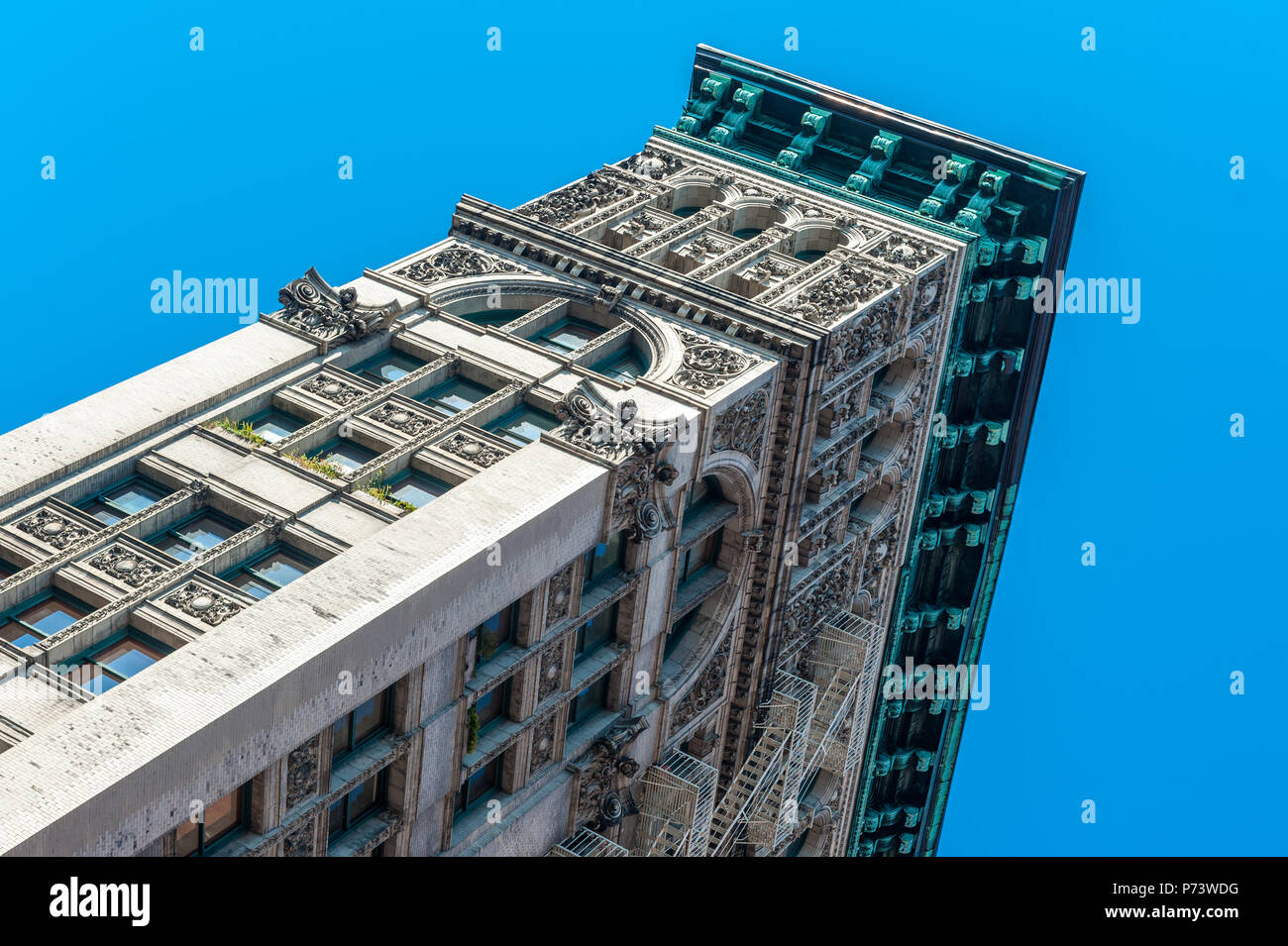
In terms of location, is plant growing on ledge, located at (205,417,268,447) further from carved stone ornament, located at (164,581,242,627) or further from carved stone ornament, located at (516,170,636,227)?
carved stone ornament, located at (516,170,636,227)

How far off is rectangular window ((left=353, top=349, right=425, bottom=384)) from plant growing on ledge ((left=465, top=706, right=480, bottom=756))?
42.2ft

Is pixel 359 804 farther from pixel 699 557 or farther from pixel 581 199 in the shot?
pixel 581 199

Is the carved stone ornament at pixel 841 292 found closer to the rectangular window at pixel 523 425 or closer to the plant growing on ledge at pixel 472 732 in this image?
the rectangular window at pixel 523 425

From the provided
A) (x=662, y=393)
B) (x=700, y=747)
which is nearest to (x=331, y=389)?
(x=662, y=393)

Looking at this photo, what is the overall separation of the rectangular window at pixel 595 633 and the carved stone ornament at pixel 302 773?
13.4 meters

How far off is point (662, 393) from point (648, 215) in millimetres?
16185

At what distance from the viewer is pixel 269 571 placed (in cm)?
5612

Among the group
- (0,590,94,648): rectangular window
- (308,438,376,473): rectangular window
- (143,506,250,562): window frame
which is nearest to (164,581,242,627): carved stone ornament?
(143,506,250,562): window frame

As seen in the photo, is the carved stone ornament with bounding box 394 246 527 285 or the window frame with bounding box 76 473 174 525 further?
the carved stone ornament with bounding box 394 246 527 285

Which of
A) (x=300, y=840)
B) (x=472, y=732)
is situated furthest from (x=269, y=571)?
(x=472, y=732)

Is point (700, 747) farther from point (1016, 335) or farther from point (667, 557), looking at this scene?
point (1016, 335)

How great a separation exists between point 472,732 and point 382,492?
7.83 metres

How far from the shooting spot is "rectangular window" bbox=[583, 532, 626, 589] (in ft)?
210

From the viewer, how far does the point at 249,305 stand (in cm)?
7262
